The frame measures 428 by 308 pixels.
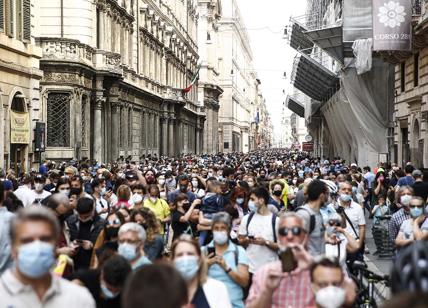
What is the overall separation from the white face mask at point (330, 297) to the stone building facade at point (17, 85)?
2051 cm

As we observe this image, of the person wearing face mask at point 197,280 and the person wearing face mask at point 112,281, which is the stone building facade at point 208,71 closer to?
the person wearing face mask at point 112,281

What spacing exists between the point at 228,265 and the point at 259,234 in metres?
1.78

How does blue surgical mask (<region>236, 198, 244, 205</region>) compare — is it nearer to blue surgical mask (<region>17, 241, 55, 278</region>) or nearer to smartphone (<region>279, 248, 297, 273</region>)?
smartphone (<region>279, 248, 297, 273</region>)

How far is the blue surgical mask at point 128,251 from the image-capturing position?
6.23m

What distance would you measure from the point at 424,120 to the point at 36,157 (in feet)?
39.3

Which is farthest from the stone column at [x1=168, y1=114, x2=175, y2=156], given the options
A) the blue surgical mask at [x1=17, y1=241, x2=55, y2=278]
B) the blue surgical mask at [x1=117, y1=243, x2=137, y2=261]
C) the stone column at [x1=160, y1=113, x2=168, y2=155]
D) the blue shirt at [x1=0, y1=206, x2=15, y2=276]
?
the blue surgical mask at [x1=17, y1=241, x2=55, y2=278]

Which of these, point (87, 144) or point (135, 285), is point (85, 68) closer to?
point (87, 144)

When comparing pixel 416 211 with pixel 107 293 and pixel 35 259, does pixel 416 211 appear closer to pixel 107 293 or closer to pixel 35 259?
pixel 107 293

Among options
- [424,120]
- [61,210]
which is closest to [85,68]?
[424,120]

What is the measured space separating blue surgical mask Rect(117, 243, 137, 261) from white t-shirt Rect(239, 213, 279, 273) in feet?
7.14

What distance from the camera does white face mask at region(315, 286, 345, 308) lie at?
15.5 feet

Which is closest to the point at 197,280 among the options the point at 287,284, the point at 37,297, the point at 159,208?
the point at 287,284

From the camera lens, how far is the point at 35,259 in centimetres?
421

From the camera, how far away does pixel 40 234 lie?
436 centimetres
